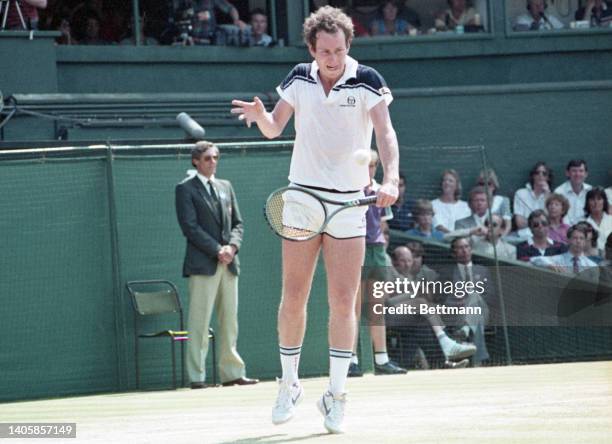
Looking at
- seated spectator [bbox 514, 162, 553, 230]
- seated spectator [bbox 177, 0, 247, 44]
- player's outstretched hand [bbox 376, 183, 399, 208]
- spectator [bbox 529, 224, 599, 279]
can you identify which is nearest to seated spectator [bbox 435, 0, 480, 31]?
seated spectator [bbox 514, 162, 553, 230]

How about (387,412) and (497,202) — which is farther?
(497,202)

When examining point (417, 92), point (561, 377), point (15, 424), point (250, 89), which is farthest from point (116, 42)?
point (15, 424)

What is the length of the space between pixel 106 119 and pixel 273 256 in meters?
4.16

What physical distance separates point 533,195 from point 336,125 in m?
10.3

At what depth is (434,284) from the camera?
1485 cm

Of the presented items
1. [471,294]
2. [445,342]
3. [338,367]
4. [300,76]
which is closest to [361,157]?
[300,76]

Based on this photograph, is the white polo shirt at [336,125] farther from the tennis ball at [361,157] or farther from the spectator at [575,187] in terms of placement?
the spectator at [575,187]

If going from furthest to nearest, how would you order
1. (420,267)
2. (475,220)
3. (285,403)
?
(475,220) < (420,267) < (285,403)

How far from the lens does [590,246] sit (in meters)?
16.0

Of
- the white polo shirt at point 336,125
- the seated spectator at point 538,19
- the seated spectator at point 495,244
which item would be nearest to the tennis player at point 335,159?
the white polo shirt at point 336,125

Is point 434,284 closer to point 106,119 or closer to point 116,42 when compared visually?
point 106,119

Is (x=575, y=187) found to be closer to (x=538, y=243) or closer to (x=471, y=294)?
(x=538, y=243)

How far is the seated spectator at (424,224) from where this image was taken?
1563 centimetres

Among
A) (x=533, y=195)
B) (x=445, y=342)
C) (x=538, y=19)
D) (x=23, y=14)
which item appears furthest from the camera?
(x=538, y=19)
